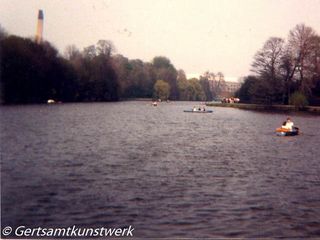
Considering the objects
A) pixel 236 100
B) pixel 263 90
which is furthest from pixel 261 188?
pixel 236 100

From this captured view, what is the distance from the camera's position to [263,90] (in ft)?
324

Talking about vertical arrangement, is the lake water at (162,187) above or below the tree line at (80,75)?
below

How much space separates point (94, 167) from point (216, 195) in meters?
7.40

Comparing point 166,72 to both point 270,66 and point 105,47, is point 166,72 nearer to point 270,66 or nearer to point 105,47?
point 105,47

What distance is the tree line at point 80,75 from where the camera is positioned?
258 feet

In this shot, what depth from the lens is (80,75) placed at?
356 feet

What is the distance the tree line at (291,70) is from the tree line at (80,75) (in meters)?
40.1

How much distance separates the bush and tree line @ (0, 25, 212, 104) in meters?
48.2

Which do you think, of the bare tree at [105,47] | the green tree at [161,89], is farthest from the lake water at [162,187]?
the green tree at [161,89]

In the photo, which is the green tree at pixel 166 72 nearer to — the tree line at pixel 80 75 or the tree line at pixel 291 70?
the tree line at pixel 80 75

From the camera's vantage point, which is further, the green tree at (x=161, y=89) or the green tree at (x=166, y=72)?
the green tree at (x=166, y=72)

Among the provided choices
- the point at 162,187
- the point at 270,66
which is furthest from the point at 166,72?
the point at 162,187

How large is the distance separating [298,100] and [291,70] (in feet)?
28.2

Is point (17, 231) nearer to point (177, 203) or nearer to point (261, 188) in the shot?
point (177, 203)
